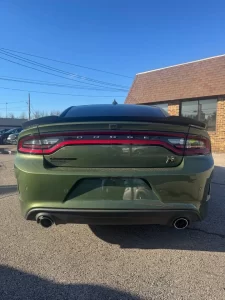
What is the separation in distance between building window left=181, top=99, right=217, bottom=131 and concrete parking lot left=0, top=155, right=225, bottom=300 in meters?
11.4

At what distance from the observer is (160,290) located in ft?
7.28

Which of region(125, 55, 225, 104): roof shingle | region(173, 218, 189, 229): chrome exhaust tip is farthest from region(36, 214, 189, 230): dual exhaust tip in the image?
region(125, 55, 225, 104): roof shingle

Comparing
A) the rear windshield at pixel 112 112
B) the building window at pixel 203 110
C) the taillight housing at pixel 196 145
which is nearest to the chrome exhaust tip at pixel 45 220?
the rear windshield at pixel 112 112

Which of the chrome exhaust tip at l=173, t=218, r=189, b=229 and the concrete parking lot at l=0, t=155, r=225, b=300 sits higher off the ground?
the chrome exhaust tip at l=173, t=218, r=189, b=229

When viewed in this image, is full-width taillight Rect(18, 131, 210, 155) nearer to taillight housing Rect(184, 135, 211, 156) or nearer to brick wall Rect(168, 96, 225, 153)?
taillight housing Rect(184, 135, 211, 156)

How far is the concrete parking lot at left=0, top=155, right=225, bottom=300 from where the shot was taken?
221cm

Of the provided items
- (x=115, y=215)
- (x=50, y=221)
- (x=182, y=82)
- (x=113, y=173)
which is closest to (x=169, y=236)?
(x=115, y=215)

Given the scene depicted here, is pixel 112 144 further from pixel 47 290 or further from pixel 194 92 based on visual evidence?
pixel 194 92

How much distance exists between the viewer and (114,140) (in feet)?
7.97

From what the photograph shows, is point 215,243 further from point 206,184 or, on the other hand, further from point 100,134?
point 100,134

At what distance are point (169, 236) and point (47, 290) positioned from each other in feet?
5.23

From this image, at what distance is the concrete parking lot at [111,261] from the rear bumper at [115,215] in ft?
1.52

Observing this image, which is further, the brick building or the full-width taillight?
the brick building

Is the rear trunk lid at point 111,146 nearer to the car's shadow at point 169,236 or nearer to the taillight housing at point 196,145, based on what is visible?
the taillight housing at point 196,145
